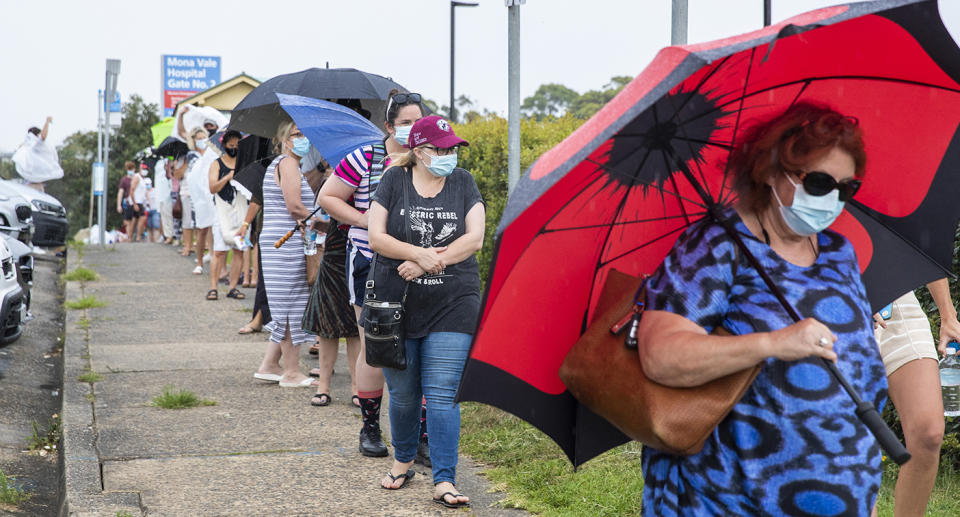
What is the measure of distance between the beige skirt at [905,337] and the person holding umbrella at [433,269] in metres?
1.75

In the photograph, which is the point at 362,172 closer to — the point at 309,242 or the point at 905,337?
the point at 309,242

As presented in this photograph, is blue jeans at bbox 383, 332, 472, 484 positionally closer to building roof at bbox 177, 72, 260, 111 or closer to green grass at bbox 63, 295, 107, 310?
green grass at bbox 63, 295, 107, 310

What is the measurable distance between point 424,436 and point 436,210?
141 centimetres

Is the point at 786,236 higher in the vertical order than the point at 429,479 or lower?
higher

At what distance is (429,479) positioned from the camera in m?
5.17

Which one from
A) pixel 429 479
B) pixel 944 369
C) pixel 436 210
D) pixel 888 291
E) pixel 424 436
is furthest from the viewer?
pixel 424 436

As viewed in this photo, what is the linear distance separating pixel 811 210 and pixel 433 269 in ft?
8.09

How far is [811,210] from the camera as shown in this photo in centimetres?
239

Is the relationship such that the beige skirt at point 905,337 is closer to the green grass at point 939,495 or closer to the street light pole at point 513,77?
the green grass at point 939,495

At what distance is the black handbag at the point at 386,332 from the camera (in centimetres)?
462

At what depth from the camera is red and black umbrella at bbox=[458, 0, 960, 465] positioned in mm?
2480

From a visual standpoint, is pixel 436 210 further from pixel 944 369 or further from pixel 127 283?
pixel 127 283

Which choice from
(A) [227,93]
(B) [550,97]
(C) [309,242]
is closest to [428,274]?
(C) [309,242]

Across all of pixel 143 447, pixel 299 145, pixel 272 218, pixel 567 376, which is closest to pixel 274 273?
pixel 272 218
